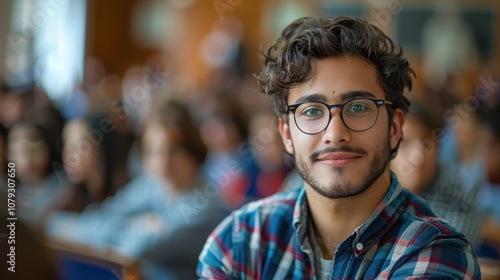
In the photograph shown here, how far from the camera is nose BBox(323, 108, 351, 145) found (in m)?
1.11

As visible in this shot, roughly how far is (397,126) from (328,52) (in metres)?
0.21

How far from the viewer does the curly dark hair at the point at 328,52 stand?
1.14 metres

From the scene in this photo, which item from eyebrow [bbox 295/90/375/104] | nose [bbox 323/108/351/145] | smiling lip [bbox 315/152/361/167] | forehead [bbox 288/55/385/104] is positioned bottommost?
smiling lip [bbox 315/152/361/167]

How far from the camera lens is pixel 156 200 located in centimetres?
291

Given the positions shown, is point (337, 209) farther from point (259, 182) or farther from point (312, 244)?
point (259, 182)

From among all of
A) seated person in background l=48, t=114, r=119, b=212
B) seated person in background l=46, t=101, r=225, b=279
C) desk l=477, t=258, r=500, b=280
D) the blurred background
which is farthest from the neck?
seated person in background l=48, t=114, r=119, b=212

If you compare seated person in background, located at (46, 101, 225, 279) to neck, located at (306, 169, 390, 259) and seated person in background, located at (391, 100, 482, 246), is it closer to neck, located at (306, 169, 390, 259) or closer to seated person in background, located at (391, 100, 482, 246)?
seated person in background, located at (391, 100, 482, 246)

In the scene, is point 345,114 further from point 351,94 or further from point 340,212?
point 340,212

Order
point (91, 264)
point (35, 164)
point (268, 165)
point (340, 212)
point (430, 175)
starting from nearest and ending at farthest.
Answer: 1. point (340, 212)
2. point (91, 264)
3. point (430, 175)
4. point (35, 164)
5. point (268, 165)

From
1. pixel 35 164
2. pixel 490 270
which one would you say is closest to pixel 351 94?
pixel 490 270

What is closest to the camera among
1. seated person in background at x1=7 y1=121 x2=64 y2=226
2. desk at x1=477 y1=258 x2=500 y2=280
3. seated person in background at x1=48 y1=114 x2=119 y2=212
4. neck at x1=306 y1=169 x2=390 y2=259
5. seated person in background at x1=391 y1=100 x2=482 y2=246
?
neck at x1=306 y1=169 x2=390 y2=259

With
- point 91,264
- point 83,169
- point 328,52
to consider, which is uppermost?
point 328,52

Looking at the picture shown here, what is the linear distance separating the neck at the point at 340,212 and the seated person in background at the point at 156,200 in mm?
1112

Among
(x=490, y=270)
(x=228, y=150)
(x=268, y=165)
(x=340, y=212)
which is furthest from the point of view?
(x=228, y=150)
